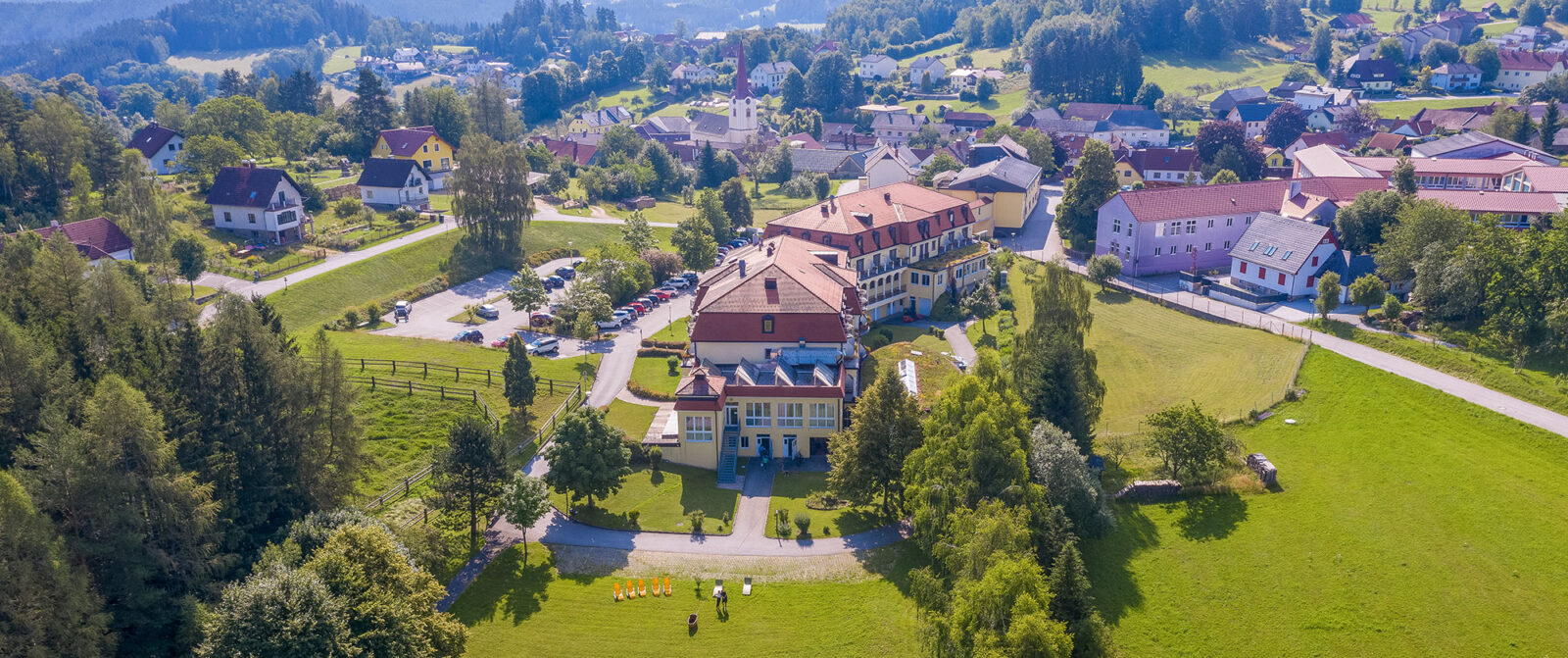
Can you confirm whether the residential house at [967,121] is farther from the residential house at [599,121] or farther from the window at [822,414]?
the window at [822,414]

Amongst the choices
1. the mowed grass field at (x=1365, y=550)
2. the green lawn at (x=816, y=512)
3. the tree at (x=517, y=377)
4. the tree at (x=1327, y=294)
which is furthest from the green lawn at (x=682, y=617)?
the tree at (x=1327, y=294)

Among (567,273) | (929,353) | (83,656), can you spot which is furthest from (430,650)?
(567,273)

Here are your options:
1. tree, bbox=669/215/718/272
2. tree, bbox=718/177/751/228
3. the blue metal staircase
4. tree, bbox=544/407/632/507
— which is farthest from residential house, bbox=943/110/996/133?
tree, bbox=544/407/632/507

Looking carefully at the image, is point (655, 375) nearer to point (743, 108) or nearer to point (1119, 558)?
point (1119, 558)

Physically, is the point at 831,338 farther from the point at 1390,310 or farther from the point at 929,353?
the point at 1390,310

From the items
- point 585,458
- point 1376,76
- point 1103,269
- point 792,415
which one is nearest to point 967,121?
point 1376,76

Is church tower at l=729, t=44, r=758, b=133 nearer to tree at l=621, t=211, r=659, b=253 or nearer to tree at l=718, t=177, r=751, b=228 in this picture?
tree at l=718, t=177, r=751, b=228
